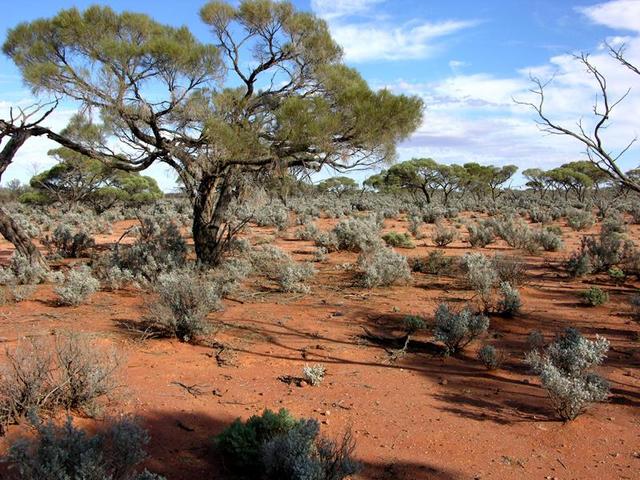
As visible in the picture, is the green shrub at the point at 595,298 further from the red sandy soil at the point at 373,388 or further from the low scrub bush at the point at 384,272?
the low scrub bush at the point at 384,272

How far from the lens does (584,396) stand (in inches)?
180

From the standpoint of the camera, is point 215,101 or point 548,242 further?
point 548,242

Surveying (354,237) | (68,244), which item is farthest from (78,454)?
(354,237)

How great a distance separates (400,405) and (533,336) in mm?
2673

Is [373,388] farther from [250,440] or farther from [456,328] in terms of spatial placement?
[250,440]

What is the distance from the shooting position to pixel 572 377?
5.00 m

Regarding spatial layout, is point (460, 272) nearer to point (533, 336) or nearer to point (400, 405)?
point (533, 336)

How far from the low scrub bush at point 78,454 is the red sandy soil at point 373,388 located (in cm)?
43

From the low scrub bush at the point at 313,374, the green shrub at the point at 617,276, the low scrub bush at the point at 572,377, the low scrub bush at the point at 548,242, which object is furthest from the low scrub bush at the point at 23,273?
the low scrub bush at the point at 548,242

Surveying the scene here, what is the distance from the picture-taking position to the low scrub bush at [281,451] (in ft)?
10.8

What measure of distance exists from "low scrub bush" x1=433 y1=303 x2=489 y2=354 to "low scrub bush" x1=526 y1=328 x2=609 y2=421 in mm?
1145

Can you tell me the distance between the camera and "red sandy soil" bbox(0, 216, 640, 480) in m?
4.02

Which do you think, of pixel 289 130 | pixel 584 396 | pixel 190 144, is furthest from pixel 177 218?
pixel 584 396

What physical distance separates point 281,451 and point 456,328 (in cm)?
373
